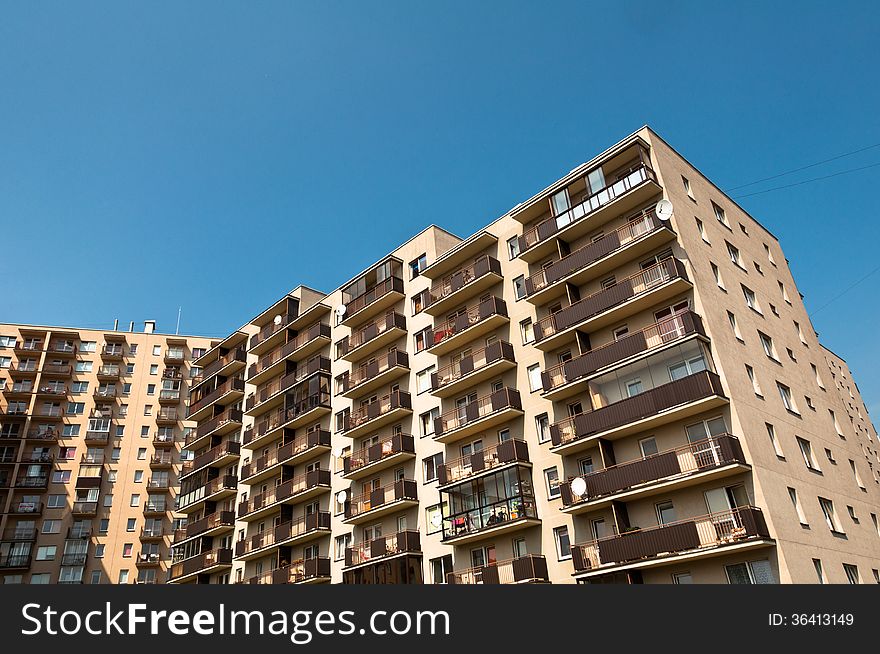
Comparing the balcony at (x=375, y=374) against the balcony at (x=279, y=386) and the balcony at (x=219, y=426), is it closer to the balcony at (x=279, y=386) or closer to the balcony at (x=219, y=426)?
the balcony at (x=279, y=386)

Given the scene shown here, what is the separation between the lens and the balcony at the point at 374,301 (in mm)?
48531

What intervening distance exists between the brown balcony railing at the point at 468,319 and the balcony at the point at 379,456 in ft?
21.5

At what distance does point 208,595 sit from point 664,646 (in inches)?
302

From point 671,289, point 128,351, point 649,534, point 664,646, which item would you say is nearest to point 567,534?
point 649,534

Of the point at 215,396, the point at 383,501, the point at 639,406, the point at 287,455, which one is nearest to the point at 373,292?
the point at 287,455

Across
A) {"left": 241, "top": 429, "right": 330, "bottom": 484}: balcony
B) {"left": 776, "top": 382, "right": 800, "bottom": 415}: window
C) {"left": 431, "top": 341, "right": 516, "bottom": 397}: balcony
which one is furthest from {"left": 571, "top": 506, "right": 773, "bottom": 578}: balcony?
{"left": 241, "top": 429, "right": 330, "bottom": 484}: balcony

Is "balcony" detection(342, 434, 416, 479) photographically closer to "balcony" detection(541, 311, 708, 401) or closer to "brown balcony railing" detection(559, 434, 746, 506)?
"balcony" detection(541, 311, 708, 401)

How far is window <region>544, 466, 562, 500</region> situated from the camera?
1351 inches

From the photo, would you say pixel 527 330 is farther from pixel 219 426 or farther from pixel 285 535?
pixel 219 426

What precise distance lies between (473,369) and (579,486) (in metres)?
10.8

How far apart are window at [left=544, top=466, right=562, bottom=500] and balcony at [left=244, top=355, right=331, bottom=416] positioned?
22609 millimetres

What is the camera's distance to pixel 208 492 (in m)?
59.2

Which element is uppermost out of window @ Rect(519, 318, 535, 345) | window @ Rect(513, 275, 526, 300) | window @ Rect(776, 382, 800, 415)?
window @ Rect(513, 275, 526, 300)

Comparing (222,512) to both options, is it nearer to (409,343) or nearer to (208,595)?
(409,343)
